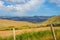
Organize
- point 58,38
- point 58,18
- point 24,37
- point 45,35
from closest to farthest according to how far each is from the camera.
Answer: point 58,38 → point 24,37 → point 45,35 → point 58,18

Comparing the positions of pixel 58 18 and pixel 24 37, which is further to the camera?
pixel 58 18

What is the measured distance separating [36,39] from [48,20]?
33932 millimetres

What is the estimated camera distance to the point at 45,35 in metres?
14.7

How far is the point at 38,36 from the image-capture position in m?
14.4

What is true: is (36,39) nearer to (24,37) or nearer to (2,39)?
(24,37)

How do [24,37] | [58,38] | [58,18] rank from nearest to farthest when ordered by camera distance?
[58,38], [24,37], [58,18]

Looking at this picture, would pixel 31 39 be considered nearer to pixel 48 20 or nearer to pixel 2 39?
pixel 2 39

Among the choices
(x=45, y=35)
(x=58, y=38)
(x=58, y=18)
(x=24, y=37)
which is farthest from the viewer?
(x=58, y=18)

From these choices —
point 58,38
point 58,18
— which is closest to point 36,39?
point 58,38

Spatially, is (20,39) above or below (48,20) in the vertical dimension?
below

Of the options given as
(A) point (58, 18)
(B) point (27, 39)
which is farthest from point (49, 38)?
(A) point (58, 18)

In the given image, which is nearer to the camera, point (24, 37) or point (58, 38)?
point (58, 38)

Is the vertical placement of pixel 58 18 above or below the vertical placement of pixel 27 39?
above

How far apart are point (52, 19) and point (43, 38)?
3360 centimetres
